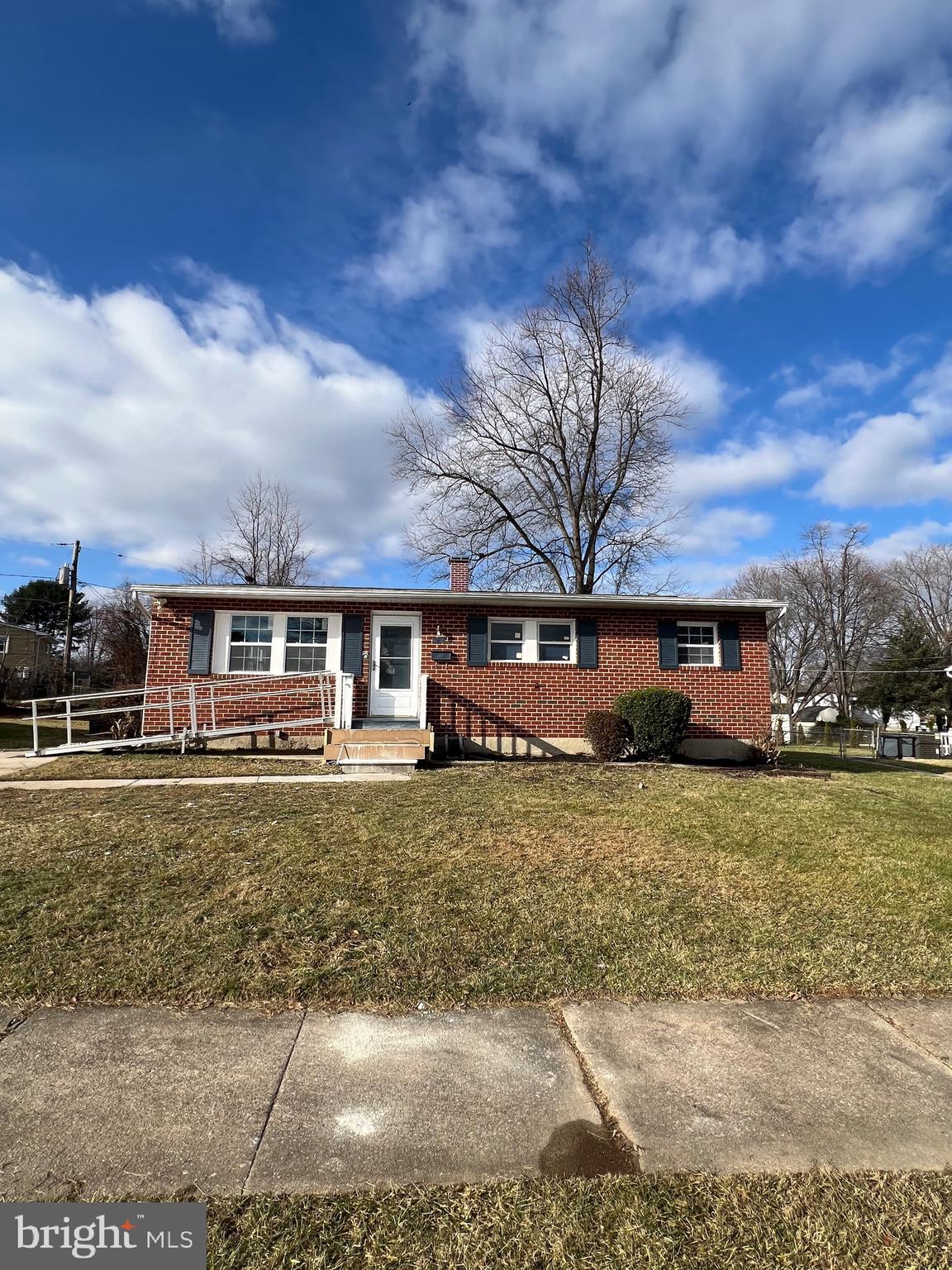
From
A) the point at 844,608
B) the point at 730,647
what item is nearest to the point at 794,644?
the point at 844,608

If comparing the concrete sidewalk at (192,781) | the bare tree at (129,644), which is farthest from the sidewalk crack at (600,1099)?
the bare tree at (129,644)

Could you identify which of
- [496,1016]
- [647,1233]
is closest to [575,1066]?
[496,1016]

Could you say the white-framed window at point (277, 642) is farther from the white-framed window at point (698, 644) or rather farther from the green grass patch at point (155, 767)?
the white-framed window at point (698, 644)

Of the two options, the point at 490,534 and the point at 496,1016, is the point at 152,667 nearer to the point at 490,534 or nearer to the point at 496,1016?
the point at 496,1016

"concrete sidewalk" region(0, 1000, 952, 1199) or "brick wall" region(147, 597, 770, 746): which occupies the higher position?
"brick wall" region(147, 597, 770, 746)

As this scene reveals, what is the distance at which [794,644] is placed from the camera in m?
40.3

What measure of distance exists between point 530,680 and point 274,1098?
1004cm

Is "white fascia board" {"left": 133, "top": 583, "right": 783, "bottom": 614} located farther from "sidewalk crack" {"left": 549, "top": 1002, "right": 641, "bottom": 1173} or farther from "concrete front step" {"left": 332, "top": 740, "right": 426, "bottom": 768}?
"sidewalk crack" {"left": 549, "top": 1002, "right": 641, "bottom": 1173}

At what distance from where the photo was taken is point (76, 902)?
3.86 metres

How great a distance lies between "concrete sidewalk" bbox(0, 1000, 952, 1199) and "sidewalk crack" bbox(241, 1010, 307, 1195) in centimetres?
1

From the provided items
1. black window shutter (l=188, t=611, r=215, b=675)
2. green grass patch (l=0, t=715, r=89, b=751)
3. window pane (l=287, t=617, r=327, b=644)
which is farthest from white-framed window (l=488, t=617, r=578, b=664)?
green grass patch (l=0, t=715, r=89, b=751)

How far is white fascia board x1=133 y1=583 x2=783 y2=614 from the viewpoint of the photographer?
11.8m

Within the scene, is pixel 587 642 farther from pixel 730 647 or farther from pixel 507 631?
pixel 730 647

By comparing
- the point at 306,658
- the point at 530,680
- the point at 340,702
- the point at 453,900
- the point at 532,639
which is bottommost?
the point at 453,900
